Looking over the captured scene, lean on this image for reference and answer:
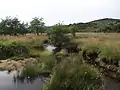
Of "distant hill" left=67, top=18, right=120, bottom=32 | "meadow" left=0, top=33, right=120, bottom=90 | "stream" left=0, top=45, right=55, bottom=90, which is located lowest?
"distant hill" left=67, top=18, right=120, bottom=32

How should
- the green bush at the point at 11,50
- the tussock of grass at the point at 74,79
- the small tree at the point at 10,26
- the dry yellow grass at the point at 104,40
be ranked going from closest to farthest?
1. the tussock of grass at the point at 74,79
2. the dry yellow grass at the point at 104,40
3. the green bush at the point at 11,50
4. the small tree at the point at 10,26

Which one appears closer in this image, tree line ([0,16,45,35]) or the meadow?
the meadow

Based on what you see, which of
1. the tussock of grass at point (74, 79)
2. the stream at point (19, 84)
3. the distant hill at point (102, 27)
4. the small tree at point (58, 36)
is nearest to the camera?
the tussock of grass at point (74, 79)

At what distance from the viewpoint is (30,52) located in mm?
21812

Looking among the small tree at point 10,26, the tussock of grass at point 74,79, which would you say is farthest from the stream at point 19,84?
the small tree at point 10,26

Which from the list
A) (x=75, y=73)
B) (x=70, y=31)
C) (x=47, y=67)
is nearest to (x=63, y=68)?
(x=75, y=73)

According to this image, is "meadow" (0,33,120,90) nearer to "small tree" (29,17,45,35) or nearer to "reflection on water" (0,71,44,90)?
"reflection on water" (0,71,44,90)

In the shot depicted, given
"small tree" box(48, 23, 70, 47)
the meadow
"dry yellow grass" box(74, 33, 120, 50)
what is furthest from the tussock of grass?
"small tree" box(48, 23, 70, 47)

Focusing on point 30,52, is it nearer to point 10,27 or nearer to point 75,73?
point 75,73

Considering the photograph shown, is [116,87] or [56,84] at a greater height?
[56,84]

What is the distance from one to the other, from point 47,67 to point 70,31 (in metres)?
17.8

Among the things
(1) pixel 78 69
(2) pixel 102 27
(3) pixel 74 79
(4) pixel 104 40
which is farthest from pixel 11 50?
(2) pixel 102 27

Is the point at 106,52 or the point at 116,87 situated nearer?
the point at 116,87

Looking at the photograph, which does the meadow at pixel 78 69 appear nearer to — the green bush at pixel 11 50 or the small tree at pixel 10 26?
the green bush at pixel 11 50
